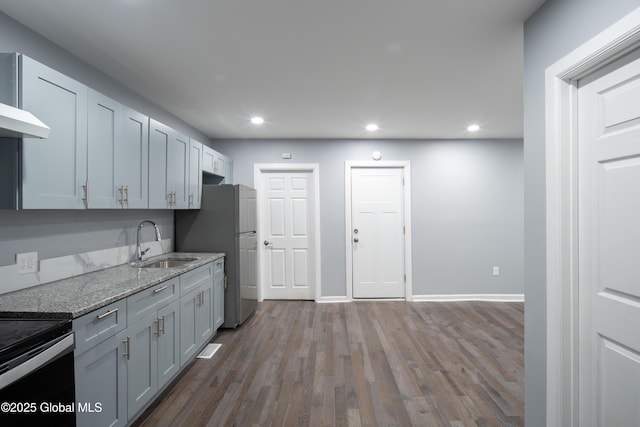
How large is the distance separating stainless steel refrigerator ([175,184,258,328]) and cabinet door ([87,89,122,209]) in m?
1.27

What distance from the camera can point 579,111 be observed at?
1.34 meters

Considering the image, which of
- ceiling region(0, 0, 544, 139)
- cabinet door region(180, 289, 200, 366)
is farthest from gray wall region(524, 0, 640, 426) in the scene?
cabinet door region(180, 289, 200, 366)

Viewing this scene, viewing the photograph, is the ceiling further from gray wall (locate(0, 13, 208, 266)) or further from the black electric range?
the black electric range

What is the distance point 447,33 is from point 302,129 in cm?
225

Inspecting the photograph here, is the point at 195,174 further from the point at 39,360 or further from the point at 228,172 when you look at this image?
the point at 39,360

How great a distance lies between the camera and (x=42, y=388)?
114cm

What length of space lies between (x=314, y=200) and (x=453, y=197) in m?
2.08

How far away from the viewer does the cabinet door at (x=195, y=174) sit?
3.04 m

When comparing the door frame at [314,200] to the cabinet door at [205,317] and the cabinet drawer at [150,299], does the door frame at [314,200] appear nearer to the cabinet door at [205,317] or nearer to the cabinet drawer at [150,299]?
the cabinet door at [205,317]

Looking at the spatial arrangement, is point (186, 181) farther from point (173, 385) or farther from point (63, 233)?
point (173, 385)

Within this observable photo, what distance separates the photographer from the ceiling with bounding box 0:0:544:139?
5.11 ft

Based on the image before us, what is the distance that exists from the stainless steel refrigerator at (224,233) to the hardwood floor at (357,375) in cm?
37

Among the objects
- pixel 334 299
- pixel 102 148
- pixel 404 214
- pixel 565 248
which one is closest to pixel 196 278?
pixel 102 148

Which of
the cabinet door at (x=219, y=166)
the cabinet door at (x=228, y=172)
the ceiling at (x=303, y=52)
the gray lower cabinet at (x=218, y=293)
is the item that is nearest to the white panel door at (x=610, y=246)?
the ceiling at (x=303, y=52)
